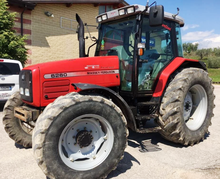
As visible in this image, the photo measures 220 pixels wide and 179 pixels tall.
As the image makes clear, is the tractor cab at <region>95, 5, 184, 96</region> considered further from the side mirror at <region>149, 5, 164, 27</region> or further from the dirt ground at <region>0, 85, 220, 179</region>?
the dirt ground at <region>0, 85, 220, 179</region>

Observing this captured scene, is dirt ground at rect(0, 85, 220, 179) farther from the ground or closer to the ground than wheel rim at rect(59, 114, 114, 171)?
closer to the ground

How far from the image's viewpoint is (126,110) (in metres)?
3.29

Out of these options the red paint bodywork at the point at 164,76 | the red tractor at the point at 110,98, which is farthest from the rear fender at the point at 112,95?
the red paint bodywork at the point at 164,76

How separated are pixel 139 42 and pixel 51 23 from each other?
10047 millimetres

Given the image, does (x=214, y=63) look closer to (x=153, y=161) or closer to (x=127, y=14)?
(x=127, y=14)

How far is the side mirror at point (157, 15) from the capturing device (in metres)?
3.21

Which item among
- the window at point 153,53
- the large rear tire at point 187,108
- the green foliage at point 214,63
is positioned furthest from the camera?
the green foliage at point 214,63

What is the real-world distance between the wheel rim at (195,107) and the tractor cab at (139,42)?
33.2 inches

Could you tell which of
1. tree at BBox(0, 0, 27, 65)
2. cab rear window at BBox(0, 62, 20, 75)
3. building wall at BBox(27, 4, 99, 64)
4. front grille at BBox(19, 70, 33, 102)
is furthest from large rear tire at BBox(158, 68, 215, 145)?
building wall at BBox(27, 4, 99, 64)

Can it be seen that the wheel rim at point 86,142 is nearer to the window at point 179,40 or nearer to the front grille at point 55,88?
the front grille at point 55,88

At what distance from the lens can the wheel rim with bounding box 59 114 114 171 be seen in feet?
8.97

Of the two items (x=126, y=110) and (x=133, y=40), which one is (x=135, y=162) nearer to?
(x=126, y=110)

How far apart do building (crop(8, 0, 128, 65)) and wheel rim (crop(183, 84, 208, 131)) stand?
26.6 ft

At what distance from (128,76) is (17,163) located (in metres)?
2.23
